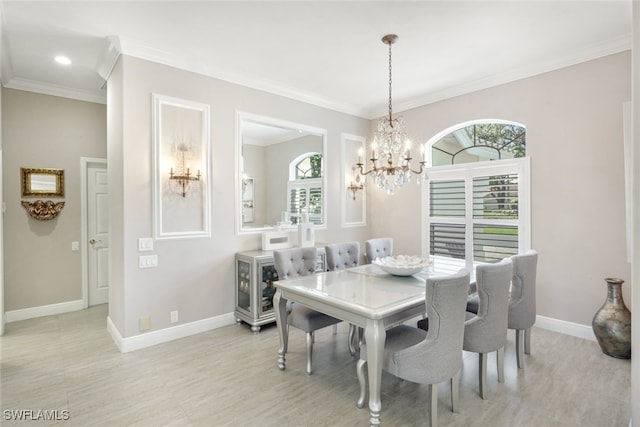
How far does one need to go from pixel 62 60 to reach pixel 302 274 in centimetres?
347

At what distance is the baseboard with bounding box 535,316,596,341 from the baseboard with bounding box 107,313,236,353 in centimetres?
362

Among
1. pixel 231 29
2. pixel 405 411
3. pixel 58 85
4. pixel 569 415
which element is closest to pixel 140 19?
pixel 231 29

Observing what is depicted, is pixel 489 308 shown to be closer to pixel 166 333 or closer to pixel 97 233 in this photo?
pixel 166 333

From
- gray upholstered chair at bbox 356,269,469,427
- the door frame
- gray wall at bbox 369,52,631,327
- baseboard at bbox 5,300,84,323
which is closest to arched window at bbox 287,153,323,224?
gray wall at bbox 369,52,631,327

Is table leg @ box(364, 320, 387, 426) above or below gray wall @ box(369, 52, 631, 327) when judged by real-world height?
below

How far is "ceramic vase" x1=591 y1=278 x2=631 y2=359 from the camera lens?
113 inches

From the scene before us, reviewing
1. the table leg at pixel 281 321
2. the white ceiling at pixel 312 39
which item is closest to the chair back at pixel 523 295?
the table leg at pixel 281 321

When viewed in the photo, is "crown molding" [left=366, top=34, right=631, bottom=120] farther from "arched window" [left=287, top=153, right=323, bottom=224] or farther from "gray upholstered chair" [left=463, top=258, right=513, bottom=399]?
"gray upholstered chair" [left=463, top=258, right=513, bottom=399]

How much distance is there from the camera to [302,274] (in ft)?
10.5

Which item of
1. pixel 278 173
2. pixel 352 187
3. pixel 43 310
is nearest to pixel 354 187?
pixel 352 187

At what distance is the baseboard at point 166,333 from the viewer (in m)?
3.17

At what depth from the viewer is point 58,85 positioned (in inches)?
164

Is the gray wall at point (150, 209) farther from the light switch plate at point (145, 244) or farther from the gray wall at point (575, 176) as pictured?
the gray wall at point (575, 176)

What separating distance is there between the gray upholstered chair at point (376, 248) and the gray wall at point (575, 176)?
171 cm
